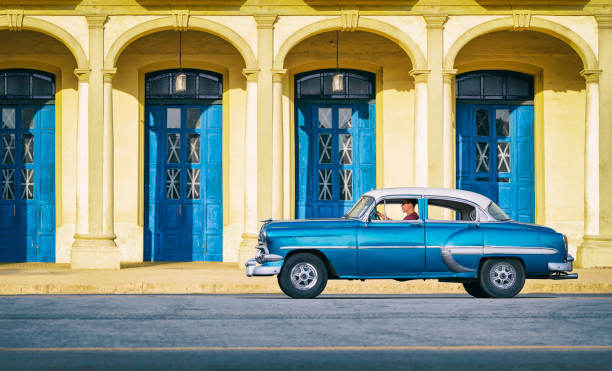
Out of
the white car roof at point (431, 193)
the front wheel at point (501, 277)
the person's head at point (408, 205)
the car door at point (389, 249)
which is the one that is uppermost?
the white car roof at point (431, 193)

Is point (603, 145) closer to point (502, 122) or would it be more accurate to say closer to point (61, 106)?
point (502, 122)

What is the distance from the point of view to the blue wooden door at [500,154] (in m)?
22.6

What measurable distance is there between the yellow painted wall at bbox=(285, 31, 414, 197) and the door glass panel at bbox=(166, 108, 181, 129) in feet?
8.44

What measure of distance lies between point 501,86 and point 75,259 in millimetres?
10331

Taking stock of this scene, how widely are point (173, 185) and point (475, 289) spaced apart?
10.0 meters

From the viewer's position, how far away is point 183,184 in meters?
22.3

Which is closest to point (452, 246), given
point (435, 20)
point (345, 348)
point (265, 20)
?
point (345, 348)

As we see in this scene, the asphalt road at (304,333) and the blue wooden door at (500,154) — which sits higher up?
the blue wooden door at (500,154)

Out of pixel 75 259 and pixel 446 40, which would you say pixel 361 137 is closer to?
pixel 446 40

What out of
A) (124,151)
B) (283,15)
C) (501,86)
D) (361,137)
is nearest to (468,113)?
(501,86)

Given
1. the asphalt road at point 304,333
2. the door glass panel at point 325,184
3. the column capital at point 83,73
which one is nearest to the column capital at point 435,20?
the door glass panel at point 325,184

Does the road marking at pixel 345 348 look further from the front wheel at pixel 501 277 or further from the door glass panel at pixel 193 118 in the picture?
the door glass panel at pixel 193 118

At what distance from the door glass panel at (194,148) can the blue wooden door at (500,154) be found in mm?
5909

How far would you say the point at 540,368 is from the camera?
732 centimetres
